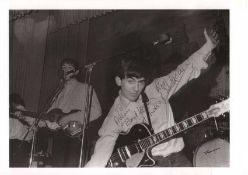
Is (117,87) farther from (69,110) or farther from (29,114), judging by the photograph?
(29,114)

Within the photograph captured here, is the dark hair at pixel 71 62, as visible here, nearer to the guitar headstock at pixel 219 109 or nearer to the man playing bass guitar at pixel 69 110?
the man playing bass guitar at pixel 69 110

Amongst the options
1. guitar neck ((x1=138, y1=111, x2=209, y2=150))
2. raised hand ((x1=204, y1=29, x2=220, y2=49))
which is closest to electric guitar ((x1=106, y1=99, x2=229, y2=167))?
guitar neck ((x1=138, y1=111, x2=209, y2=150))

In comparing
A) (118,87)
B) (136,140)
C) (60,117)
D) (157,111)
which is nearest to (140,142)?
(136,140)

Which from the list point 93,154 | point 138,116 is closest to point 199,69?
point 138,116

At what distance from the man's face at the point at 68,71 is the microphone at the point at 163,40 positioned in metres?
0.37

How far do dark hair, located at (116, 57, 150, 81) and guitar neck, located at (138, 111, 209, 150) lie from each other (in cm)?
27

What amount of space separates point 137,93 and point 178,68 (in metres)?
0.21

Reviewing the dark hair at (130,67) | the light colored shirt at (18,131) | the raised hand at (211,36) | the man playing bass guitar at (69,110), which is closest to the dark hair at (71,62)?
the man playing bass guitar at (69,110)

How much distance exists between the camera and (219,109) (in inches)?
63.3

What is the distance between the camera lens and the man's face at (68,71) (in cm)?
159

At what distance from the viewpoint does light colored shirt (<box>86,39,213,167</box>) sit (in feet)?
5.24

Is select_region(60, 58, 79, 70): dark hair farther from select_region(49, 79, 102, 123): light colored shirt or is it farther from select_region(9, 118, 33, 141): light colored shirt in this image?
select_region(9, 118, 33, 141): light colored shirt

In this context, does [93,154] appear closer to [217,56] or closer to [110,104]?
[110,104]

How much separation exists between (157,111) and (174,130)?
0.11m
